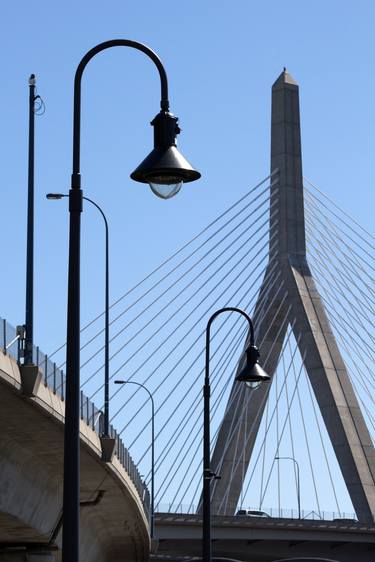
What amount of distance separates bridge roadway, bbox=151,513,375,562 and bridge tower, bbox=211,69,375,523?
1.18m

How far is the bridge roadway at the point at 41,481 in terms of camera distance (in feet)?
77.2

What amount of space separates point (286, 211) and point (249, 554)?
54.4 ft

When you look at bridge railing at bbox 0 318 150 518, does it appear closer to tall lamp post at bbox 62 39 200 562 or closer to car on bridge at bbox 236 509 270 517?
tall lamp post at bbox 62 39 200 562

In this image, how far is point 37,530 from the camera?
3141cm

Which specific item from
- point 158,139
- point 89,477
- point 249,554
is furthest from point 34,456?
point 249,554

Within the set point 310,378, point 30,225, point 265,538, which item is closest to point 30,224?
point 30,225

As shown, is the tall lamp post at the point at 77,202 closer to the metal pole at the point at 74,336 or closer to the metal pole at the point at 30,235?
the metal pole at the point at 74,336

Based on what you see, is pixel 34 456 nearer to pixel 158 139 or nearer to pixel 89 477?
pixel 89 477

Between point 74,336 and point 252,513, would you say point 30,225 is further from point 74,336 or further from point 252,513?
point 252,513

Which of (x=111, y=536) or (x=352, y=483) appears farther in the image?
(x=352, y=483)

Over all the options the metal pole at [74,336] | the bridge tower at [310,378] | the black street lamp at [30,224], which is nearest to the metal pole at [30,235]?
the black street lamp at [30,224]

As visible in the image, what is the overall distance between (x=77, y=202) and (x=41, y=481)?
1759 cm

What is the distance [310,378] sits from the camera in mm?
65062

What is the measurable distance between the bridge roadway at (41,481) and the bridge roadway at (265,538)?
1474 centimetres
